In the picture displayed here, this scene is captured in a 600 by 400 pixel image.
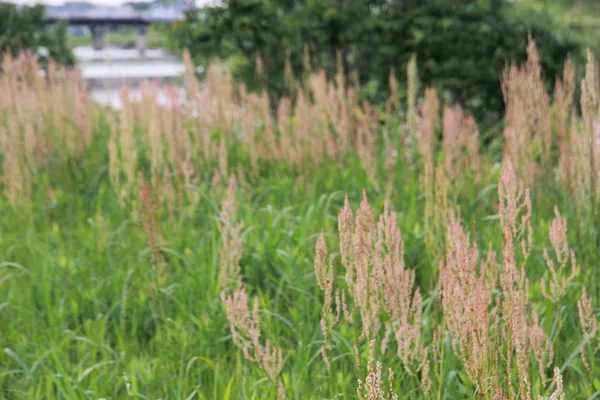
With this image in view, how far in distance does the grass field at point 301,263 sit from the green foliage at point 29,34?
5.69 m

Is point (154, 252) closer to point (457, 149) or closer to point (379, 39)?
point (457, 149)

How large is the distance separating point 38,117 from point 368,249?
347 centimetres

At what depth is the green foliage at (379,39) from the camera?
8.12 m

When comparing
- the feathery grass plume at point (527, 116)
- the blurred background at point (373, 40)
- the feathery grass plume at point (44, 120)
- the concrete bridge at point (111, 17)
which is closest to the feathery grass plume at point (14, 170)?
the feathery grass plume at point (44, 120)

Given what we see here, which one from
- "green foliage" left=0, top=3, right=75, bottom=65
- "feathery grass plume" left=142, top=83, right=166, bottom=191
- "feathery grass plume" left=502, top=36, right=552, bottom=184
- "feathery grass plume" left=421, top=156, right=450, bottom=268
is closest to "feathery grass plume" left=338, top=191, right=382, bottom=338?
"feathery grass plume" left=421, top=156, right=450, bottom=268

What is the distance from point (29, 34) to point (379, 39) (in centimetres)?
521

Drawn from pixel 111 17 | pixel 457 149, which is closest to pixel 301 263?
pixel 457 149

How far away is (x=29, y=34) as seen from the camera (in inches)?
424

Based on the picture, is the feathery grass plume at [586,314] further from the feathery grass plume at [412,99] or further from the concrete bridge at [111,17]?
the concrete bridge at [111,17]

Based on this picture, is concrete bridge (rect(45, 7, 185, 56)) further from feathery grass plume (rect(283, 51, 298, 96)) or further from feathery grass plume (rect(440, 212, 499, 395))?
feathery grass plume (rect(440, 212, 499, 395))

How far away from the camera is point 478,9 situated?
8398mm

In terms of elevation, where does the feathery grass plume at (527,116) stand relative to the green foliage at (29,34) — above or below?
below

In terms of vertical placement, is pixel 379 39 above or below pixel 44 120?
above

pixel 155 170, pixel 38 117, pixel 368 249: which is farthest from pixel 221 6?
pixel 368 249
